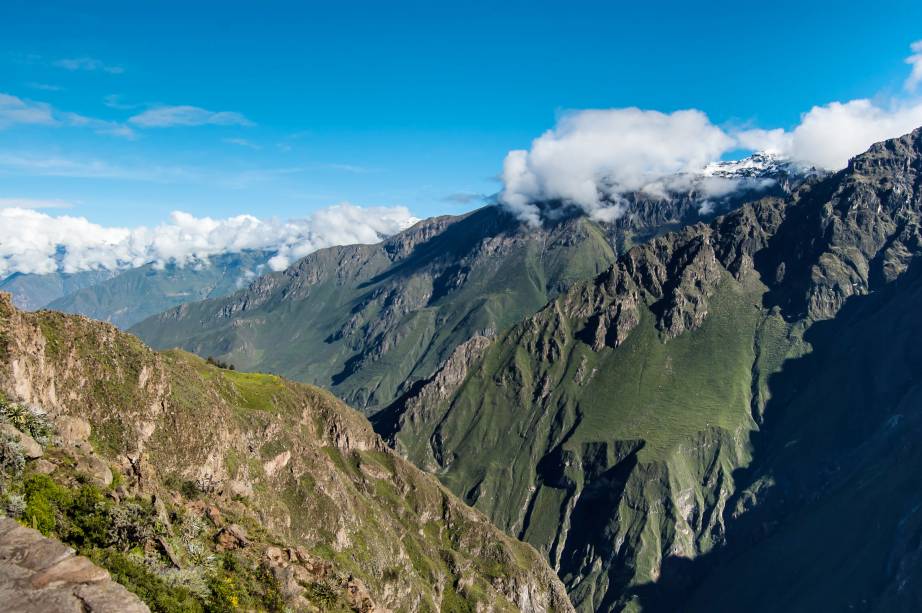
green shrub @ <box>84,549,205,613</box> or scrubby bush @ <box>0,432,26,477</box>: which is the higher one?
scrubby bush @ <box>0,432,26,477</box>

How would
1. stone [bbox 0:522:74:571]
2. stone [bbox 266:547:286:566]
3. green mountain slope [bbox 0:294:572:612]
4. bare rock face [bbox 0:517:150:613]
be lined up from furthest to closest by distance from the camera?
stone [bbox 266:547:286:566] → green mountain slope [bbox 0:294:572:612] → stone [bbox 0:522:74:571] → bare rock face [bbox 0:517:150:613]

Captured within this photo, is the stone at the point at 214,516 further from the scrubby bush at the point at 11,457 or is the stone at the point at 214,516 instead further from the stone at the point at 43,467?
the scrubby bush at the point at 11,457

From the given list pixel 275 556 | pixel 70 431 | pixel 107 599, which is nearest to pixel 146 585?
pixel 107 599

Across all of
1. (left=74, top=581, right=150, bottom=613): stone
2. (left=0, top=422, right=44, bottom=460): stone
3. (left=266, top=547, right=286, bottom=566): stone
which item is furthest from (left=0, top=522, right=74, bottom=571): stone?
(left=266, top=547, right=286, bottom=566): stone

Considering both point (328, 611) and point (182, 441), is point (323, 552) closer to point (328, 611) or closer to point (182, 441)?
point (182, 441)

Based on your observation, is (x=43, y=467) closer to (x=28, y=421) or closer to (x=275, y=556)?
(x=28, y=421)

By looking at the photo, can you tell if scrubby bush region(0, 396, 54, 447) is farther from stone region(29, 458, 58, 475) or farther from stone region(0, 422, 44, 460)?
stone region(29, 458, 58, 475)

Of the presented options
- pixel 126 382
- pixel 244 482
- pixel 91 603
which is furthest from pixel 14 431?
pixel 244 482
